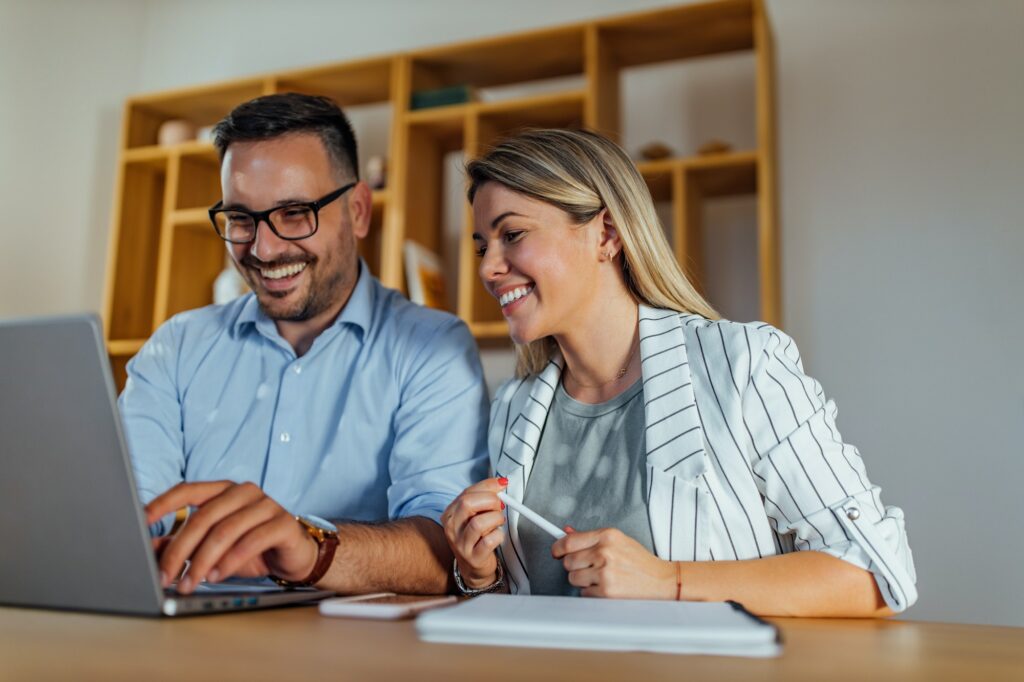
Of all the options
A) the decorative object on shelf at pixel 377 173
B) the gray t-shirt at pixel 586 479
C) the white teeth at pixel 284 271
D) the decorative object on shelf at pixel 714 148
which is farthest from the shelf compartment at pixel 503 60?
the gray t-shirt at pixel 586 479

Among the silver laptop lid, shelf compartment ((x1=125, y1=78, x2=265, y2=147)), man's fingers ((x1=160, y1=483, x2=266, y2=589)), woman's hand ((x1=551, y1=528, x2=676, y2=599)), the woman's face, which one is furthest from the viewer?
shelf compartment ((x1=125, y1=78, x2=265, y2=147))

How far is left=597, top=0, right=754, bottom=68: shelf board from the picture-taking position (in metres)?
2.39

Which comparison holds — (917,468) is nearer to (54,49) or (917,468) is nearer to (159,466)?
(159,466)

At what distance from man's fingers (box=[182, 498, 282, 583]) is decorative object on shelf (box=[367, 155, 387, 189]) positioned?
201 centimetres

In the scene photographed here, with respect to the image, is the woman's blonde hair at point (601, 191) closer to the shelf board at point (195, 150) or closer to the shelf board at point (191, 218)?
the shelf board at point (191, 218)

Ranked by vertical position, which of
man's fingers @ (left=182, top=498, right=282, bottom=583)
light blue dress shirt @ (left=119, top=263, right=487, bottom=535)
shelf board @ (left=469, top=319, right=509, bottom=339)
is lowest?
man's fingers @ (left=182, top=498, right=282, bottom=583)

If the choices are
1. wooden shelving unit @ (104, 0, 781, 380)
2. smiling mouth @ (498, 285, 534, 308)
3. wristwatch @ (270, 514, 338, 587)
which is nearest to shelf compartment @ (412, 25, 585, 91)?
wooden shelving unit @ (104, 0, 781, 380)

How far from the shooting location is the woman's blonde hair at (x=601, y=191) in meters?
1.40

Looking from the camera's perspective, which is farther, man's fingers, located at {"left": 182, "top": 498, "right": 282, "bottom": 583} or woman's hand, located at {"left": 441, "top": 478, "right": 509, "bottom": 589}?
woman's hand, located at {"left": 441, "top": 478, "right": 509, "bottom": 589}

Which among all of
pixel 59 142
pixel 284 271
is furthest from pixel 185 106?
pixel 284 271

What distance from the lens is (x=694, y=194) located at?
97.3 inches

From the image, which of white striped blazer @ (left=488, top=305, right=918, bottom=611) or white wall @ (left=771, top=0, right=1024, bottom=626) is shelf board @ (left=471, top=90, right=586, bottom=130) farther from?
white striped blazer @ (left=488, top=305, right=918, bottom=611)

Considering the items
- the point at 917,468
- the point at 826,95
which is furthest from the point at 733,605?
the point at 826,95

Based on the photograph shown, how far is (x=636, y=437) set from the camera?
51.3 inches
